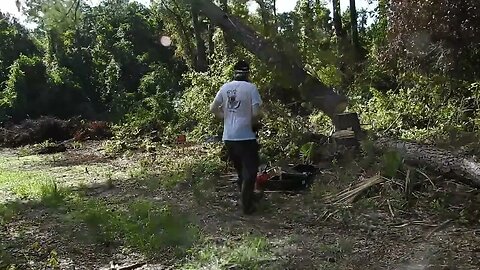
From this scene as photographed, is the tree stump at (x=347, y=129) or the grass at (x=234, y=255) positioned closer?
the grass at (x=234, y=255)

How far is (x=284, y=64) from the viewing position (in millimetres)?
10336

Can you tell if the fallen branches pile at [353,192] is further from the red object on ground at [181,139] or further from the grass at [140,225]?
the red object on ground at [181,139]

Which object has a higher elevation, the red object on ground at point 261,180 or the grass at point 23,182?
the grass at point 23,182

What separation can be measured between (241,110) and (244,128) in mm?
193

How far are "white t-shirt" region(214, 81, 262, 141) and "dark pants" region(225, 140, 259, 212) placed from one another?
68 mm

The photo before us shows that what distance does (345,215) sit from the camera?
225 inches

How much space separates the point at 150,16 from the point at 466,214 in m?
36.1

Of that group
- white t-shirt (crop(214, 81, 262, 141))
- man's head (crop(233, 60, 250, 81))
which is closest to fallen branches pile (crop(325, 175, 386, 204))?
white t-shirt (crop(214, 81, 262, 141))

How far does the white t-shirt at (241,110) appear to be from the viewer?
603 cm

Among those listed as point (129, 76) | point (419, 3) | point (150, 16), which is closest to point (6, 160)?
point (419, 3)

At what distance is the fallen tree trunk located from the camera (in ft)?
20.0

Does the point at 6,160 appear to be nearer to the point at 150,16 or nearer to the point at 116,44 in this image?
the point at 116,44

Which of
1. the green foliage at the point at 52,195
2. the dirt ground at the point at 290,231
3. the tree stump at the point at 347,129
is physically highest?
the tree stump at the point at 347,129

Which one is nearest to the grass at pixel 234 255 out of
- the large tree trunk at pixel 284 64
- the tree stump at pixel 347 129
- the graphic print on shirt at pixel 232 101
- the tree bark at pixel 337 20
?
the graphic print on shirt at pixel 232 101
